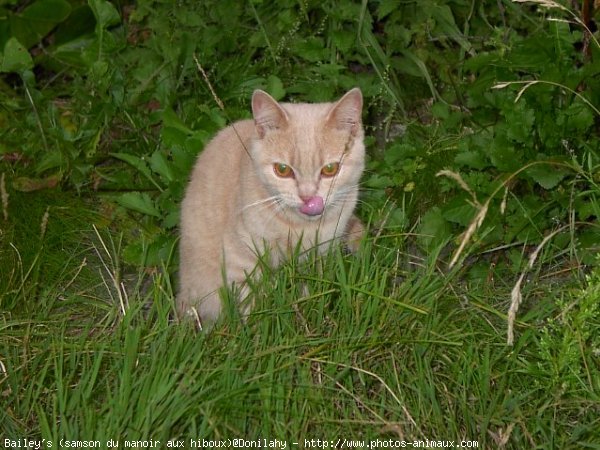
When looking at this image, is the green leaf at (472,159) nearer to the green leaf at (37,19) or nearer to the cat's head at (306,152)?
the cat's head at (306,152)

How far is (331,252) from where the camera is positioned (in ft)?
11.2

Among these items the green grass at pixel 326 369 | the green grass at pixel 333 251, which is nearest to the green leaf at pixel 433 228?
the green grass at pixel 333 251

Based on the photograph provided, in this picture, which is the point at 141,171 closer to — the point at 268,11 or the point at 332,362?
the point at 268,11

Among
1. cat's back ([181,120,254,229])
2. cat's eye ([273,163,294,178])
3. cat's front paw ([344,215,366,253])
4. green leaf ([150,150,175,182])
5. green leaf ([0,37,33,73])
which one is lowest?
cat's front paw ([344,215,366,253])

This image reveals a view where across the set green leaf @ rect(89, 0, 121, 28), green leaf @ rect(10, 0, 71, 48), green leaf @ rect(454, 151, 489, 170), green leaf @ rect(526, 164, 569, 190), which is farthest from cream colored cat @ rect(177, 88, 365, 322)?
green leaf @ rect(10, 0, 71, 48)

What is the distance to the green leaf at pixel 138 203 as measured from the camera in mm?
4160

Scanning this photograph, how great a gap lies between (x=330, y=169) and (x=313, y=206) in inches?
7.2

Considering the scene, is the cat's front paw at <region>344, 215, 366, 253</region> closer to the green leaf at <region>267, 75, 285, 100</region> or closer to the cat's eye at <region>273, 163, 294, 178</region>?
the cat's eye at <region>273, 163, 294, 178</region>

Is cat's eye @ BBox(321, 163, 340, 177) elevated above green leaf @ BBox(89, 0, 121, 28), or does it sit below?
below

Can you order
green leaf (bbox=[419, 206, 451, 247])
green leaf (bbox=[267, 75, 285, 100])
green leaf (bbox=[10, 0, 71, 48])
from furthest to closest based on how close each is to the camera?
green leaf (bbox=[10, 0, 71, 48]) < green leaf (bbox=[267, 75, 285, 100]) < green leaf (bbox=[419, 206, 451, 247])

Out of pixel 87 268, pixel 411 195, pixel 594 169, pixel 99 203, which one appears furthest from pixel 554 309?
pixel 99 203

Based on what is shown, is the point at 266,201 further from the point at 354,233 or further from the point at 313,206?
the point at 354,233

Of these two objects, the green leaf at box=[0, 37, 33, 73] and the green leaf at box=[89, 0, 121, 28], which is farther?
the green leaf at box=[89, 0, 121, 28]

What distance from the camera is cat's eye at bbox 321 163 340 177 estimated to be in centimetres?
350
